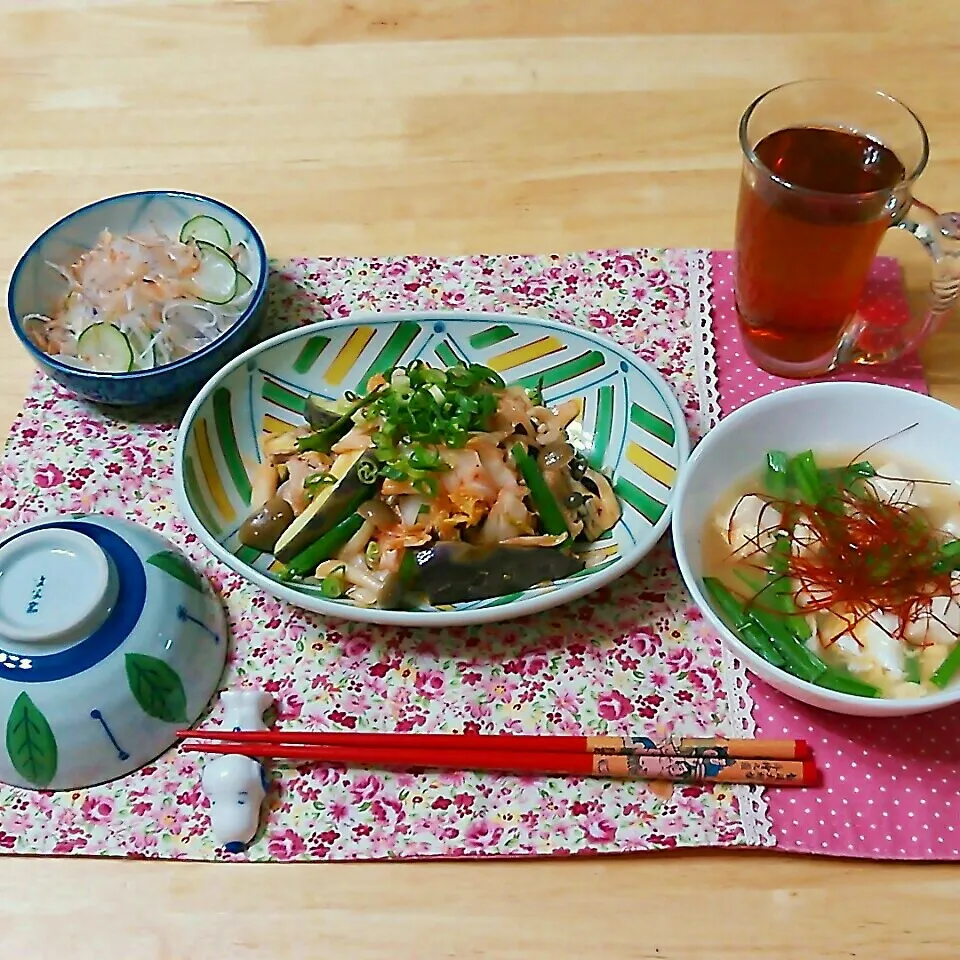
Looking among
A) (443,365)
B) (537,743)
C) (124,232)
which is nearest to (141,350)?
(124,232)

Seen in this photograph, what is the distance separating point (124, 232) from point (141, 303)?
217mm

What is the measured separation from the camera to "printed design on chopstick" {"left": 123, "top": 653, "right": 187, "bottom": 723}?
1.04m

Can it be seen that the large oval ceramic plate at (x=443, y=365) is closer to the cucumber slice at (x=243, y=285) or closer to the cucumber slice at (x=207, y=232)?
the cucumber slice at (x=243, y=285)

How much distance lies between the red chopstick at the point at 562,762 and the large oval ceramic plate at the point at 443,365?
A: 0.47ft

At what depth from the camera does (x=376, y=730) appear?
111 cm

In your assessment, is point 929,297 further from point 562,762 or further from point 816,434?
point 562,762

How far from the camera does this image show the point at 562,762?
1.05 metres

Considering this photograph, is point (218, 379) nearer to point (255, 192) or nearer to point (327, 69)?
point (255, 192)

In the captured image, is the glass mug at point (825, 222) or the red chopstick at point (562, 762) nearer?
the red chopstick at point (562, 762)

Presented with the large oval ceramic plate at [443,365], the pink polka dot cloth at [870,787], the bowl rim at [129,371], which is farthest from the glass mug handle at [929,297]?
the bowl rim at [129,371]

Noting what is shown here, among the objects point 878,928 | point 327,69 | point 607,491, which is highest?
point 327,69

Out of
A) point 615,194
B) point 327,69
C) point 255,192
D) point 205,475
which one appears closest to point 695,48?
point 615,194

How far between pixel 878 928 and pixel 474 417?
2.27ft

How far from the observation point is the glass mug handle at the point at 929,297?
126cm
